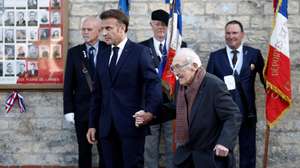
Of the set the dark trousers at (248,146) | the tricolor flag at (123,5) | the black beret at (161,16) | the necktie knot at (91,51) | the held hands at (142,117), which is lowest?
the dark trousers at (248,146)

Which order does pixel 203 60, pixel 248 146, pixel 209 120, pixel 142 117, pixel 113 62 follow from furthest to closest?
pixel 203 60 → pixel 248 146 → pixel 113 62 → pixel 142 117 → pixel 209 120

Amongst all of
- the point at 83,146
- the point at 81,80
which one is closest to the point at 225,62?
the point at 81,80

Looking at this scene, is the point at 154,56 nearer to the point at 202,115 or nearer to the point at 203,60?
the point at 203,60

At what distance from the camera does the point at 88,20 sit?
6.89m

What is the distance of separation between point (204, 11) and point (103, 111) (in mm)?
2650

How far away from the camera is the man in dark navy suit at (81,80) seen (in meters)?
6.82

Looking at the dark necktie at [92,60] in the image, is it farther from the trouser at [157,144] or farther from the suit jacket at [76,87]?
the trouser at [157,144]

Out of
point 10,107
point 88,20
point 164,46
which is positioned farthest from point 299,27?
point 10,107

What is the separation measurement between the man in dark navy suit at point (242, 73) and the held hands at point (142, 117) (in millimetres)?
1882

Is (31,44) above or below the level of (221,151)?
above

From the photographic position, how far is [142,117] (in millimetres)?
5156

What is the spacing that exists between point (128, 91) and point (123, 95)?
0.06 m

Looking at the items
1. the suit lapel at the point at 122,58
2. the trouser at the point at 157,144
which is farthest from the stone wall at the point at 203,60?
the suit lapel at the point at 122,58

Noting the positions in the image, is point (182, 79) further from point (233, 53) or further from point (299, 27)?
point (299, 27)
